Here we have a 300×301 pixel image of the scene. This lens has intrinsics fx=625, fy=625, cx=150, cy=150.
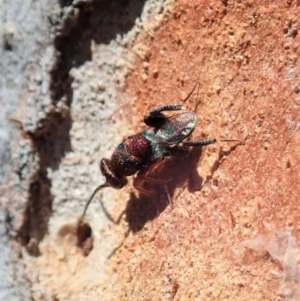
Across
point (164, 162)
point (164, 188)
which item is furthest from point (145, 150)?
point (164, 188)

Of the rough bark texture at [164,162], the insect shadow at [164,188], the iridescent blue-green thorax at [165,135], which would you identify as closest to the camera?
the rough bark texture at [164,162]

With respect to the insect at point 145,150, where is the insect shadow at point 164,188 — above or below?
below

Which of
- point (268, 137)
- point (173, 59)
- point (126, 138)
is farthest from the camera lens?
point (126, 138)

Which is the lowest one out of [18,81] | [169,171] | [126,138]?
[169,171]

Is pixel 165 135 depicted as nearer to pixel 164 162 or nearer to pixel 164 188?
pixel 164 162

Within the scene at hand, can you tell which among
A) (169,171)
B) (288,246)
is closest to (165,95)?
(169,171)

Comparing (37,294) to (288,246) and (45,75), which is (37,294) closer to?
(45,75)
